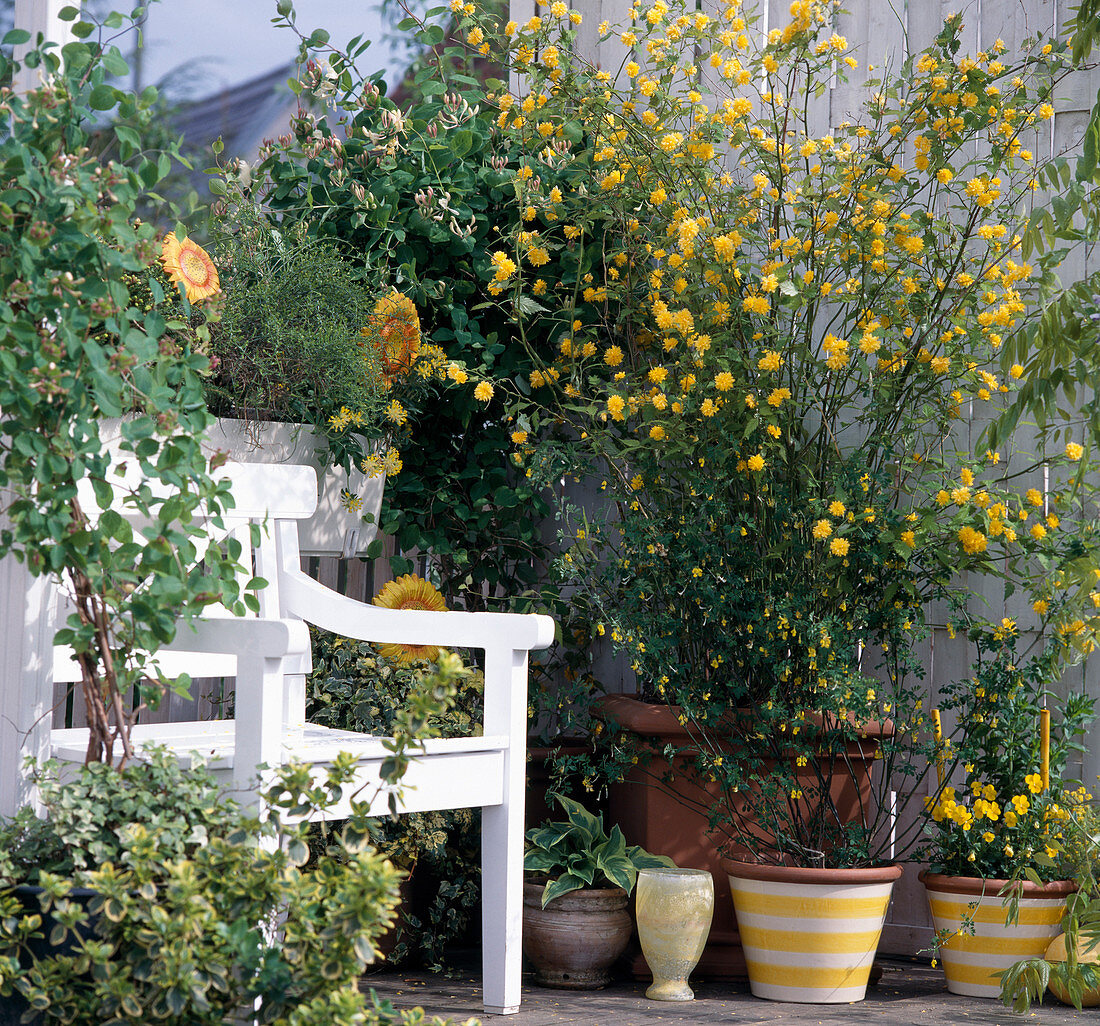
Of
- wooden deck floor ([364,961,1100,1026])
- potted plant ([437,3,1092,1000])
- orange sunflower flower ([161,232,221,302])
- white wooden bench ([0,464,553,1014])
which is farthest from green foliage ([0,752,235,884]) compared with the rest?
potted plant ([437,3,1092,1000])

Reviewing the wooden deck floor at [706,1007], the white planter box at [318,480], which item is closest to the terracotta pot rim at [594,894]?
the wooden deck floor at [706,1007]

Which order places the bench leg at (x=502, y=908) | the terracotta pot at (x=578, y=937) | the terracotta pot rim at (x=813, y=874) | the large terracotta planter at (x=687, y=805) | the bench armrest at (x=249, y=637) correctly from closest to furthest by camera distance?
the bench armrest at (x=249, y=637)
the bench leg at (x=502, y=908)
the terracotta pot rim at (x=813, y=874)
the terracotta pot at (x=578, y=937)
the large terracotta planter at (x=687, y=805)

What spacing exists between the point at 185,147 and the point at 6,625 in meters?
1.42

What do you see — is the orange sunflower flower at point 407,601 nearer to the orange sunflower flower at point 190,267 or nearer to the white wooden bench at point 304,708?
the white wooden bench at point 304,708

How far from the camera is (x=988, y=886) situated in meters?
2.23

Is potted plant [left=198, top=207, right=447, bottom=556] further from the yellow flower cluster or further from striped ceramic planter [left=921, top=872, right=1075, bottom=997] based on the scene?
striped ceramic planter [left=921, top=872, right=1075, bottom=997]

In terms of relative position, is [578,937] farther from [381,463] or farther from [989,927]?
[381,463]

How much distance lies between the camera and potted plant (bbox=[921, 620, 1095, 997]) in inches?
87.0

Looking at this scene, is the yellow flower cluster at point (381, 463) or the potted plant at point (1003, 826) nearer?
the potted plant at point (1003, 826)

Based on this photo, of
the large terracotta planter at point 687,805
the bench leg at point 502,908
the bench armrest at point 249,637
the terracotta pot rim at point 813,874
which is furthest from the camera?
the large terracotta planter at point 687,805

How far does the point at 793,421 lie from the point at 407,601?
0.86m

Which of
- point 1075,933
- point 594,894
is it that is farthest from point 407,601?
point 1075,933

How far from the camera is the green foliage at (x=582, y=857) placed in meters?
2.33

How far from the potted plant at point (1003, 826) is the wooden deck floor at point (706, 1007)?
0.33 ft
